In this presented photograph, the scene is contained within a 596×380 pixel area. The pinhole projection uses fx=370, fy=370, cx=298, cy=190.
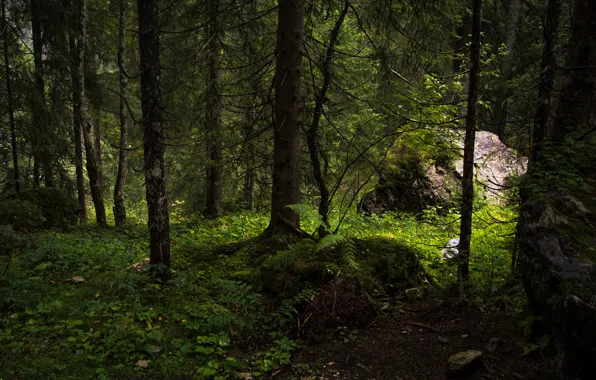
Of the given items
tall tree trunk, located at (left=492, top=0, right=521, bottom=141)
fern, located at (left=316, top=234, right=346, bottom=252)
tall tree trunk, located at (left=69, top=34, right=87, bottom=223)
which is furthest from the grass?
tall tree trunk, located at (left=492, top=0, right=521, bottom=141)

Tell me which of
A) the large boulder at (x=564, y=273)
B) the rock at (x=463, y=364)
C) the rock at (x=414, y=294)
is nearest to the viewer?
the large boulder at (x=564, y=273)

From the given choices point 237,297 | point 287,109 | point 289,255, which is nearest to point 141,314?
point 237,297

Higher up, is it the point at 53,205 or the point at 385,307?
the point at 53,205

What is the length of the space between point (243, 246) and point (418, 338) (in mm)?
3908

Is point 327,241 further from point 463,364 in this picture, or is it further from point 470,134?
point 470,134

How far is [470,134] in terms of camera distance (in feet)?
16.9

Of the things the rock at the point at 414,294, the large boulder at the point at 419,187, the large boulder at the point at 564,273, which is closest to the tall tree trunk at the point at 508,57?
the large boulder at the point at 419,187

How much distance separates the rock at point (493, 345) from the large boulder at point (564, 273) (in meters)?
0.60

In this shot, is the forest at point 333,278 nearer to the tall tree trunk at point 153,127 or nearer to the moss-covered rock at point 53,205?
the tall tree trunk at point 153,127

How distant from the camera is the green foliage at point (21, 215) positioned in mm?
10320

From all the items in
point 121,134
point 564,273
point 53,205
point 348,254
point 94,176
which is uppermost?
point 121,134

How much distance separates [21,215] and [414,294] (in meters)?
11.1

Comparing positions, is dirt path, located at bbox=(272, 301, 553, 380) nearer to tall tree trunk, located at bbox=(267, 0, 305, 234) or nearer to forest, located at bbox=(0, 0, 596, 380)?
forest, located at bbox=(0, 0, 596, 380)

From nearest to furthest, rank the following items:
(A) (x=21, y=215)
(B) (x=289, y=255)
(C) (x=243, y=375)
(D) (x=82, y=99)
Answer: (C) (x=243, y=375)
(B) (x=289, y=255)
(A) (x=21, y=215)
(D) (x=82, y=99)
